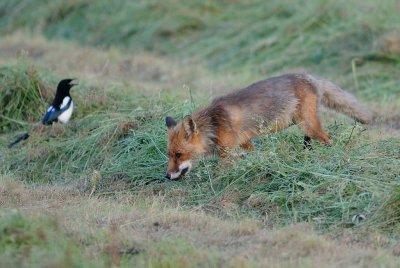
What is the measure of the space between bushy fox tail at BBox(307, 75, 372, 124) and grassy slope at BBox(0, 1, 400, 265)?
1.03ft

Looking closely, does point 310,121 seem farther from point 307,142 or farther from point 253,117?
point 253,117

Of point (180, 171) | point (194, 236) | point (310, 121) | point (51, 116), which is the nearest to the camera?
point (194, 236)

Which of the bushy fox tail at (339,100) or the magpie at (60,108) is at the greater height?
the bushy fox tail at (339,100)

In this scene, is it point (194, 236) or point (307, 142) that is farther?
point (307, 142)

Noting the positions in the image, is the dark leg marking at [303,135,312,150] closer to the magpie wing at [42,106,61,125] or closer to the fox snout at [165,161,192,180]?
the fox snout at [165,161,192,180]

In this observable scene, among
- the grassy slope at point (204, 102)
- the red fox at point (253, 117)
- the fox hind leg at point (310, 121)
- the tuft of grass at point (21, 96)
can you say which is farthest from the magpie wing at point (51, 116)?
the fox hind leg at point (310, 121)

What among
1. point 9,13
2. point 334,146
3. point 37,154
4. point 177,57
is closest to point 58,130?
point 37,154

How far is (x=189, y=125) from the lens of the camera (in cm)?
841

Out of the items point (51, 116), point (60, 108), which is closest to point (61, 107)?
point (60, 108)

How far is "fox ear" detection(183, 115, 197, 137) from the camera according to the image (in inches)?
329

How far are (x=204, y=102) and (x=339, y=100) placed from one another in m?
1.90

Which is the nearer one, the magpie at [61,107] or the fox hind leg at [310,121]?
the fox hind leg at [310,121]

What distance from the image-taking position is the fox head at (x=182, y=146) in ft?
27.5

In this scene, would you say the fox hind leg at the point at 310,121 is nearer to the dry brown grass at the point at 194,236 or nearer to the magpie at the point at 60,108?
the dry brown grass at the point at 194,236
